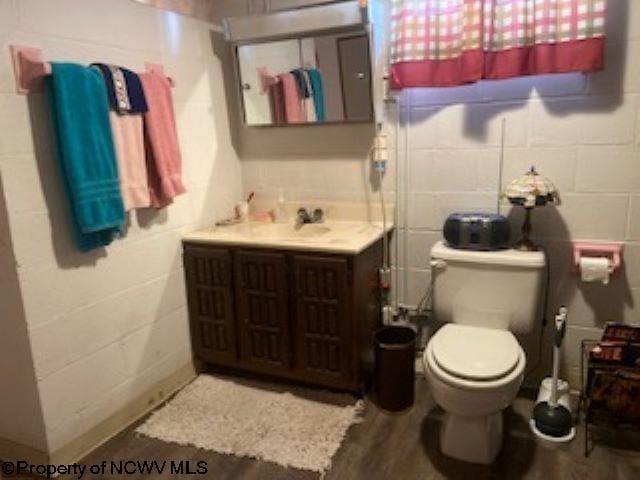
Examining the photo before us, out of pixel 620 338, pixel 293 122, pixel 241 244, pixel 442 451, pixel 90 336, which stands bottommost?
pixel 442 451

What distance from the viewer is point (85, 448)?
2027 mm

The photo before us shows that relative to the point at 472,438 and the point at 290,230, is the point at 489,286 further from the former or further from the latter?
the point at 290,230

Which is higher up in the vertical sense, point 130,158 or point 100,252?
point 130,158

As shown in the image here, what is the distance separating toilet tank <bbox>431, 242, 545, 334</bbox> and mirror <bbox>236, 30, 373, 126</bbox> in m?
0.88

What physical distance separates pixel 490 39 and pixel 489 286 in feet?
3.57

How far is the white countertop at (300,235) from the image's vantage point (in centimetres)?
219

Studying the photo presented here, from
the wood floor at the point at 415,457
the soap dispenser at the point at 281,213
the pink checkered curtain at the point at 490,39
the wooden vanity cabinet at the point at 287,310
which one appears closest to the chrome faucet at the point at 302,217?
the soap dispenser at the point at 281,213

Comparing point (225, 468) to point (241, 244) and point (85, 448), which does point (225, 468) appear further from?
point (241, 244)

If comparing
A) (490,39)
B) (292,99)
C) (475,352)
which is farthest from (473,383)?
(292,99)

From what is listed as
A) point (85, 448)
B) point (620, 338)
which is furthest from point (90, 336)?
point (620, 338)

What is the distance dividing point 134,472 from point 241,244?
3.48 feet

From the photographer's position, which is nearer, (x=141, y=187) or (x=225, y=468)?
(x=225, y=468)

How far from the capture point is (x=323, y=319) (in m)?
2.25

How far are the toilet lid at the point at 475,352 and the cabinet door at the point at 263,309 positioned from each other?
756 mm
